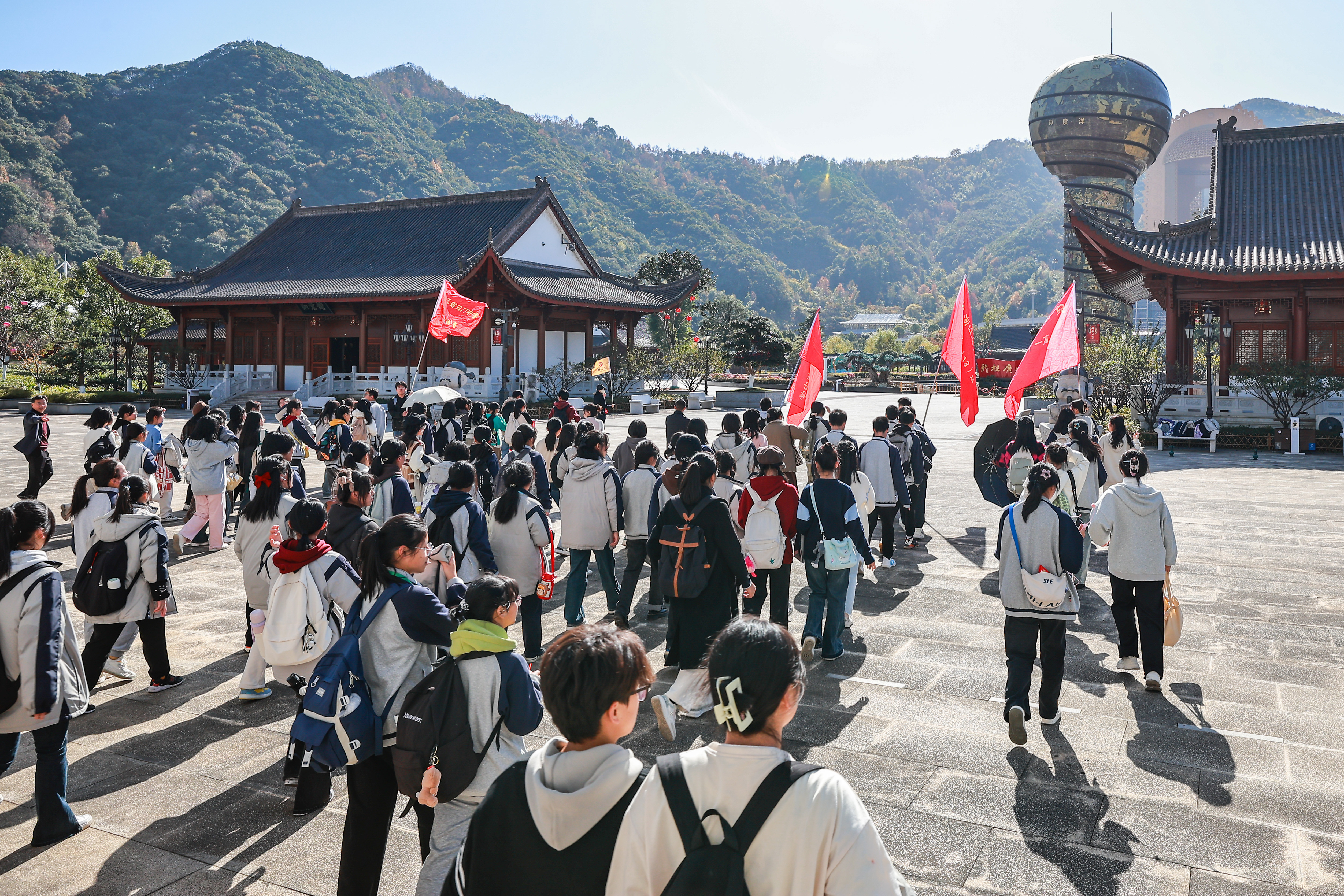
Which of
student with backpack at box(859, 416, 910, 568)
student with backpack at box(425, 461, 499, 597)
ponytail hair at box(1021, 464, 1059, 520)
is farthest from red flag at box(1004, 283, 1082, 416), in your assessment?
student with backpack at box(425, 461, 499, 597)

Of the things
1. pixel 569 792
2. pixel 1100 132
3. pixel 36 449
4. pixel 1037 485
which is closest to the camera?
pixel 569 792

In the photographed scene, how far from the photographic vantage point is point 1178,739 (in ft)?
15.9

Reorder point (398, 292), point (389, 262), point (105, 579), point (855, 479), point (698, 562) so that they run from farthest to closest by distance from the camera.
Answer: point (389, 262) → point (398, 292) → point (855, 479) → point (698, 562) → point (105, 579)

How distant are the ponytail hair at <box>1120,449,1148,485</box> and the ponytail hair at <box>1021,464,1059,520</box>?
107 centimetres

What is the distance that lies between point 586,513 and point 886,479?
352 centimetres

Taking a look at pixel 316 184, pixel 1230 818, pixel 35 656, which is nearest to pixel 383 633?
pixel 35 656

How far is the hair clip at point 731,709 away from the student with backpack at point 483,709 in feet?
3.05

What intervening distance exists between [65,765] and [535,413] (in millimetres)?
26028

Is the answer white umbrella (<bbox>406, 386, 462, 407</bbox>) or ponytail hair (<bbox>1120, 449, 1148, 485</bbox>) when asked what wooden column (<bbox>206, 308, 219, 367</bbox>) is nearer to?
white umbrella (<bbox>406, 386, 462, 407</bbox>)

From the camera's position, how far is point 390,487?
251 inches

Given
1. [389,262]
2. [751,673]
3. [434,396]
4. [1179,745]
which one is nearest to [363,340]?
[389,262]

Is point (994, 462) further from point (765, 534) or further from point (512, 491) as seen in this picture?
point (512, 491)

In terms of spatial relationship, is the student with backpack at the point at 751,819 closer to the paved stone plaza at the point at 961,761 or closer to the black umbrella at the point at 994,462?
the paved stone plaza at the point at 961,761

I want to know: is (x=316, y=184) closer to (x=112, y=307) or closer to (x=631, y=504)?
(x=112, y=307)
